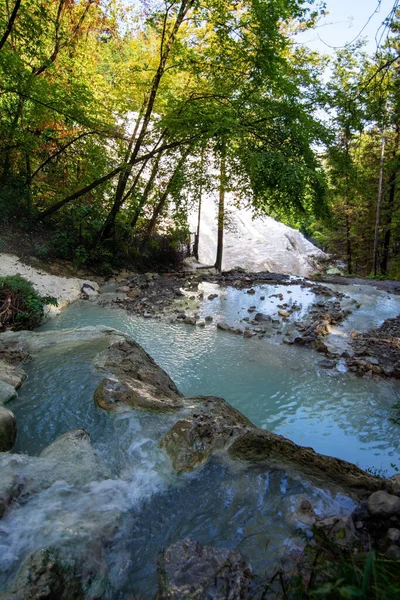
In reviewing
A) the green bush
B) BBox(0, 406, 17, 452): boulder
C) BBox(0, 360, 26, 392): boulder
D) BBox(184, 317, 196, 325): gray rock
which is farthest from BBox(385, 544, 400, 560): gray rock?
BBox(184, 317, 196, 325): gray rock

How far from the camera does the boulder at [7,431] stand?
3.06 meters

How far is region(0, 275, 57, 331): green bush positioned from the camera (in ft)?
22.2

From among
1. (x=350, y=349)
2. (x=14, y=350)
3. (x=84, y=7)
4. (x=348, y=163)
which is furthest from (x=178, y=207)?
(x=14, y=350)

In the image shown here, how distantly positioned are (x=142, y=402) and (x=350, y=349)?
513 cm

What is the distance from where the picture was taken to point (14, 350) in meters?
5.03

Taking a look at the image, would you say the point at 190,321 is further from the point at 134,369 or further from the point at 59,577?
the point at 59,577

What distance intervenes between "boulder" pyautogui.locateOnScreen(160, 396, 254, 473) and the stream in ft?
0.28

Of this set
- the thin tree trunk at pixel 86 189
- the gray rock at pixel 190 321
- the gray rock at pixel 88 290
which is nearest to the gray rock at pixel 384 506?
the gray rock at pixel 190 321

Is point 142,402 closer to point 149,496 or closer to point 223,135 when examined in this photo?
point 149,496

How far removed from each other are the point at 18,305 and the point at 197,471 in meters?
5.71

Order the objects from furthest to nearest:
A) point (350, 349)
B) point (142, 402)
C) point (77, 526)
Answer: point (350, 349)
point (142, 402)
point (77, 526)

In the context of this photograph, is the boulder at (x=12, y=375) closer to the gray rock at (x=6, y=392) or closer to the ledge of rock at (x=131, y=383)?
the gray rock at (x=6, y=392)

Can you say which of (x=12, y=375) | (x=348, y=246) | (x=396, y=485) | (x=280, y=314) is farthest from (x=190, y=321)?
(x=348, y=246)

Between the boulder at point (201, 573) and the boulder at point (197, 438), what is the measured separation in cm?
85
